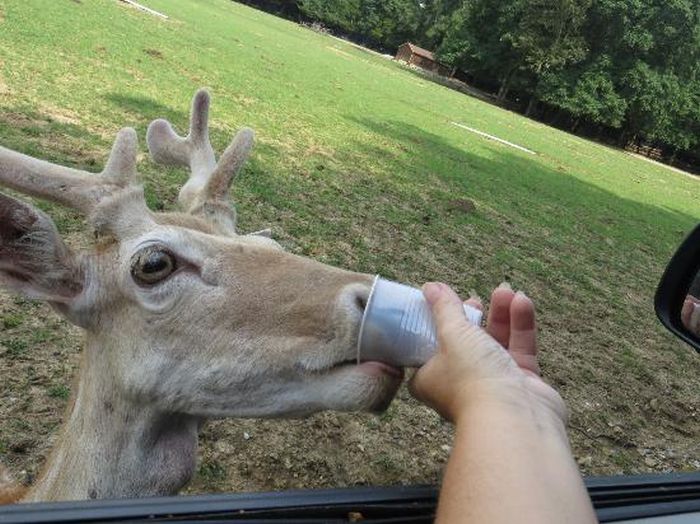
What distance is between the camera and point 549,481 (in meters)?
1.32

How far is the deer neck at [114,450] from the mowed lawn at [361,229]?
134cm

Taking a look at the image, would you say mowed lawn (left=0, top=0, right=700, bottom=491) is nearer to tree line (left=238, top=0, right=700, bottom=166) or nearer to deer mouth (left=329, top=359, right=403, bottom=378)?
deer mouth (left=329, top=359, right=403, bottom=378)

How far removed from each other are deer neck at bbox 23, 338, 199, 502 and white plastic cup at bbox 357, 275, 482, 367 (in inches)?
44.6

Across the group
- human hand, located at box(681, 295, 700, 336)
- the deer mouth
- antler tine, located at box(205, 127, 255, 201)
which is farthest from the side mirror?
antler tine, located at box(205, 127, 255, 201)

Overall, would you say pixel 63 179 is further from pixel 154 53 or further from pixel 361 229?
pixel 154 53

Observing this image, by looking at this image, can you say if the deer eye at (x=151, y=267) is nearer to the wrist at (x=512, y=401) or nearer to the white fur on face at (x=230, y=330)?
the white fur on face at (x=230, y=330)

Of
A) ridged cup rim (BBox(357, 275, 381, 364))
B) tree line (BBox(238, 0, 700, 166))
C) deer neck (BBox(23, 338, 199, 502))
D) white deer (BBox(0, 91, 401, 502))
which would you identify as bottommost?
deer neck (BBox(23, 338, 199, 502))

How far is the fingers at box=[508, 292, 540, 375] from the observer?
1934mm

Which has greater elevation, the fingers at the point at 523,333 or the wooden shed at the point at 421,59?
the fingers at the point at 523,333

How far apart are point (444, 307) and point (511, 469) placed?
0.55m

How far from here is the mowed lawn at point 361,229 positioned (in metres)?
4.62

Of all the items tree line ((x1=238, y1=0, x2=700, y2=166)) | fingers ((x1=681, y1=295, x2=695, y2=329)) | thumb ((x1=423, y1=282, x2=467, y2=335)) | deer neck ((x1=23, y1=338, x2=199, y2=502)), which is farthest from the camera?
tree line ((x1=238, y1=0, x2=700, y2=166))

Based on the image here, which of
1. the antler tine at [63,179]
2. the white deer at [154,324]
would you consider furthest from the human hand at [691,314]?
the antler tine at [63,179]

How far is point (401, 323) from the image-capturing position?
186 cm
